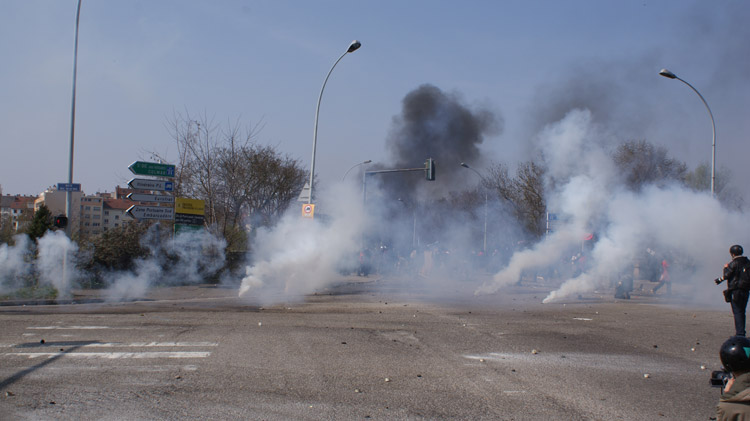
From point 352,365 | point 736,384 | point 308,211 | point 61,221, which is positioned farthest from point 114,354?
point 308,211

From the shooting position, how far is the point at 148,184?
63.5 ft

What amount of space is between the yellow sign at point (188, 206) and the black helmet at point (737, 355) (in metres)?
18.9

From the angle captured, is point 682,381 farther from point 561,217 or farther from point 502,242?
point 502,242

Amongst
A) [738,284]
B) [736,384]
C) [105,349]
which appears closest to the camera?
[736,384]

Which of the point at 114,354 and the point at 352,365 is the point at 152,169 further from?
the point at 352,365

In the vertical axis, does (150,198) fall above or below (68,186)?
below

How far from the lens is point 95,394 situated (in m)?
5.70

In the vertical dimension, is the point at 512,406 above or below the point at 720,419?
below

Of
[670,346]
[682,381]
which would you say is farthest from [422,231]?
[682,381]

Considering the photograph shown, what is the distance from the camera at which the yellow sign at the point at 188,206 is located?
2003 cm

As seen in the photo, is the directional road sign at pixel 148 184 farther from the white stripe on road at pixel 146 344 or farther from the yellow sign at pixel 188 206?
the white stripe on road at pixel 146 344

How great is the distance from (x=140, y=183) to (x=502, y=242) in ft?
53.5

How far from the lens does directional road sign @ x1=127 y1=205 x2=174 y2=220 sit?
18.8 meters

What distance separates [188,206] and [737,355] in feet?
63.1
